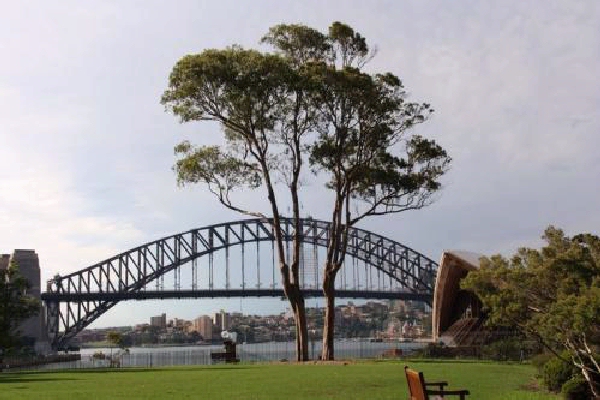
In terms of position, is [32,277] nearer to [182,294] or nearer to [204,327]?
[182,294]

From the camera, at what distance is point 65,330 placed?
7506 centimetres

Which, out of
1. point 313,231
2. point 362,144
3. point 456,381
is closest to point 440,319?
point 362,144

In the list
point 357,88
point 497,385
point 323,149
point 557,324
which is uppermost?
point 357,88

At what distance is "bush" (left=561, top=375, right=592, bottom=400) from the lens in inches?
507

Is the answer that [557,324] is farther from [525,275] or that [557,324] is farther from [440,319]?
[440,319]

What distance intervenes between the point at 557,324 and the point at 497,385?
13.0 feet

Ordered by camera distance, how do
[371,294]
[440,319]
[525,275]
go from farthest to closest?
[371,294]
[440,319]
[525,275]

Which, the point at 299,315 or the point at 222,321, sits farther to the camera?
the point at 222,321

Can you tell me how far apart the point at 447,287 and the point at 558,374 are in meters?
35.2

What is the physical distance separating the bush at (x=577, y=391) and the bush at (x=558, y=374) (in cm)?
87

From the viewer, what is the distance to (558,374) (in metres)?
14.2

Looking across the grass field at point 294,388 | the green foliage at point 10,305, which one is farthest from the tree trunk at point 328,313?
the green foliage at point 10,305

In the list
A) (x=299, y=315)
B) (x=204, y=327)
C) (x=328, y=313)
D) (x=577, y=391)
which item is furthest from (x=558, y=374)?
(x=204, y=327)

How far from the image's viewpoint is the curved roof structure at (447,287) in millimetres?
45906
